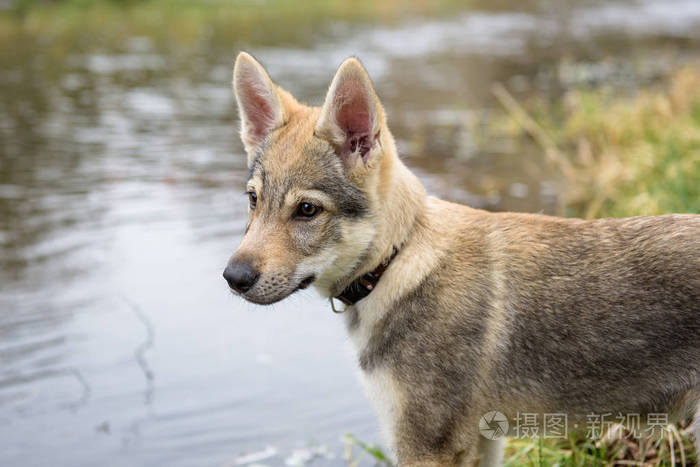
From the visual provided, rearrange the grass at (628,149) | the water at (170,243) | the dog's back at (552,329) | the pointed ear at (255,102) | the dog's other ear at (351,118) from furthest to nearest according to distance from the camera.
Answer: the grass at (628,149) → the water at (170,243) → the pointed ear at (255,102) → the dog's other ear at (351,118) → the dog's back at (552,329)

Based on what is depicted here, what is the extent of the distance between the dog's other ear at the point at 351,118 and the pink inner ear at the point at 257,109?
1.62ft

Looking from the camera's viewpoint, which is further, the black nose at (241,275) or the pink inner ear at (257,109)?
the pink inner ear at (257,109)

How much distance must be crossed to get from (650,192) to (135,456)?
6.00 metres

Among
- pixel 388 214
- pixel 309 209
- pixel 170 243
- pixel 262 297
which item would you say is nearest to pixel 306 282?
pixel 262 297

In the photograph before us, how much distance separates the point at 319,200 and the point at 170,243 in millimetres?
6028

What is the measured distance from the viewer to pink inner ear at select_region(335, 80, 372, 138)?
3.88 m

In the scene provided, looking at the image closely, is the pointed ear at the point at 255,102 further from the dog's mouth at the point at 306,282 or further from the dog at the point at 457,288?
the dog's mouth at the point at 306,282

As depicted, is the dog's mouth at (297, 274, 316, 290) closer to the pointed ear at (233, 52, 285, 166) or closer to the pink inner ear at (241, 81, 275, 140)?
the pointed ear at (233, 52, 285, 166)

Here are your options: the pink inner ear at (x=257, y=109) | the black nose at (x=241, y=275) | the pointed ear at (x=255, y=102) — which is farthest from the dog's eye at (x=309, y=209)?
the pink inner ear at (x=257, y=109)

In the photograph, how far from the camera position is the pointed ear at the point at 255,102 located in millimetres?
4301

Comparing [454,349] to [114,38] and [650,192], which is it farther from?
[114,38]

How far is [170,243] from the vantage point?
9523 millimetres

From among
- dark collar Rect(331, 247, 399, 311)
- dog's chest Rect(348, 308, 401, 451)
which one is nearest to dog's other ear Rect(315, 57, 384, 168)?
dark collar Rect(331, 247, 399, 311)

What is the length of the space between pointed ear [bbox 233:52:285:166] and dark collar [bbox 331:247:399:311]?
39.1 inches
